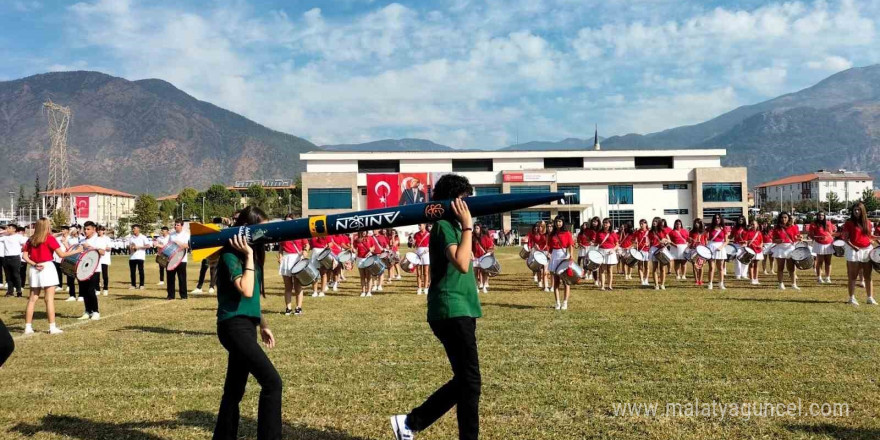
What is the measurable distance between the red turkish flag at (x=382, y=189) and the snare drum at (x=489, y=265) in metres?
60.6

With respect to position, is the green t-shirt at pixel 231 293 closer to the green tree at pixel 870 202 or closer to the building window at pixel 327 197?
the building window at pixel 327 197

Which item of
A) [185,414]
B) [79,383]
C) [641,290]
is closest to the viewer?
[185,414]

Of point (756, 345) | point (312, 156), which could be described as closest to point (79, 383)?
point (756, 345)

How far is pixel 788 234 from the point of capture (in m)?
16.8

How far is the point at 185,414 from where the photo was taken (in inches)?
231

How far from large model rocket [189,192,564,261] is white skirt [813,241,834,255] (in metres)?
15.1

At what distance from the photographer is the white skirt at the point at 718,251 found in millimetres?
17031

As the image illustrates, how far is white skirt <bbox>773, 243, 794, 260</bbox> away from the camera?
16.3 meters

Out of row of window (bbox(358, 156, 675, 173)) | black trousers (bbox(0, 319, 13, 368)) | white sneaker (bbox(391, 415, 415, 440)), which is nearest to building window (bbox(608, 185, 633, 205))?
row of window (bbox(358, 156, 675, 173))

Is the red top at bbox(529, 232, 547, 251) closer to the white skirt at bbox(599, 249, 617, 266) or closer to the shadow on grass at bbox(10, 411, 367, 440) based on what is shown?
the white skirt at bbox(599, 249, 617, 266)

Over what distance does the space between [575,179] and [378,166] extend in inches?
1076

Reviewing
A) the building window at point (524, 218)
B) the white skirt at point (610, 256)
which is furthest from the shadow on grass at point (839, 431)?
the building window at point (524, 218)

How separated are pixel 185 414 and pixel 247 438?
3.44 feet

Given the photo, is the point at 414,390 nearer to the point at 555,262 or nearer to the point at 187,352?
the point at 187,352
